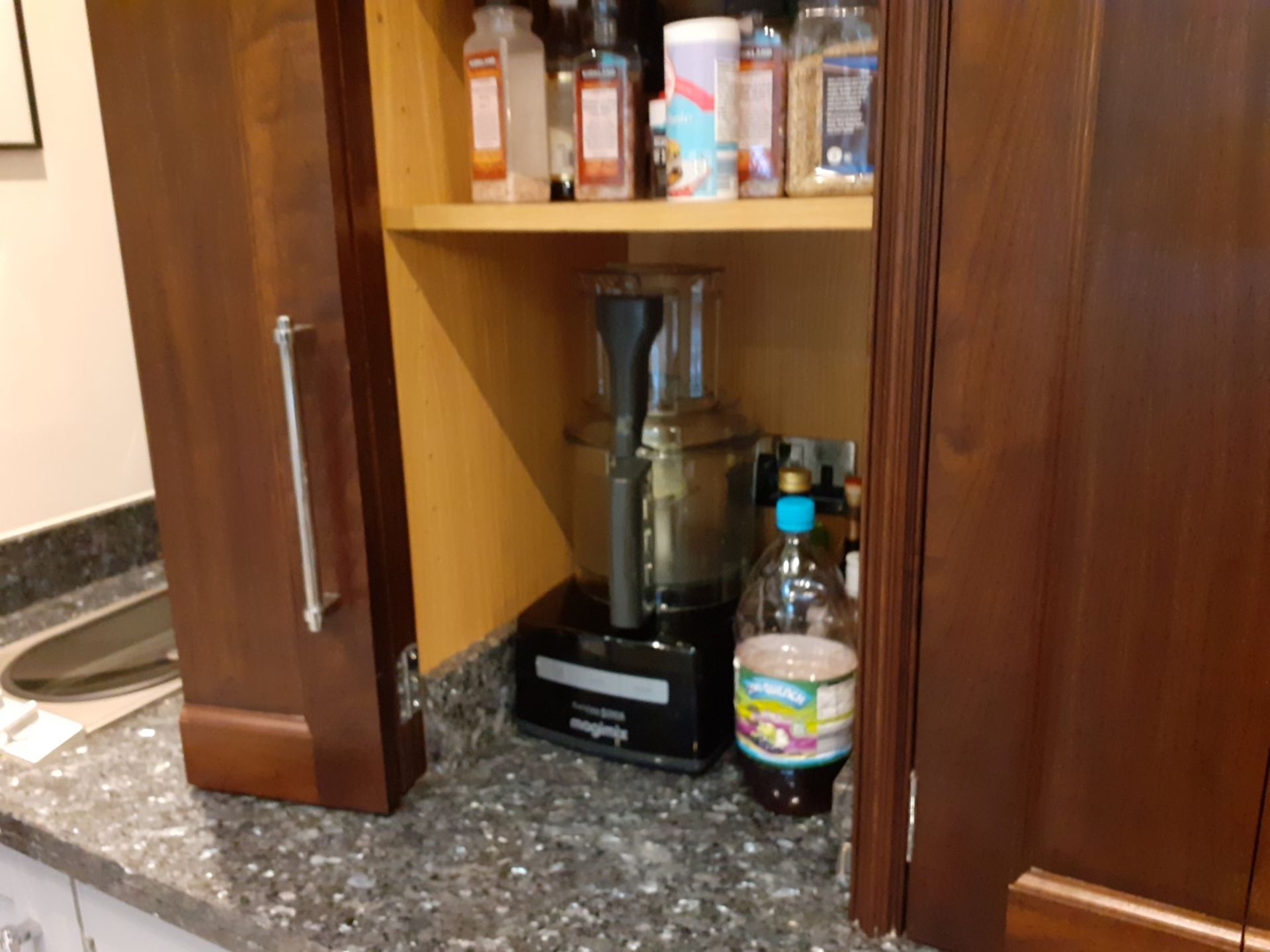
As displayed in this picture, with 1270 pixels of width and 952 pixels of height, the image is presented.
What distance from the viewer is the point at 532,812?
977mm

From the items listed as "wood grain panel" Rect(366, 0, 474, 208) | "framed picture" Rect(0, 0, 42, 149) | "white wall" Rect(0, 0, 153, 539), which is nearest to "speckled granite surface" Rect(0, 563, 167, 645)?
"white wall" Rect(0, 0, 153, 539)

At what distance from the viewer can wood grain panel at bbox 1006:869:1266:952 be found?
646 millimetres

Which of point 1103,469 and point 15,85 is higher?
point 15,85

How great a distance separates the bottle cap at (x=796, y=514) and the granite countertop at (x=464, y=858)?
0.91 ft

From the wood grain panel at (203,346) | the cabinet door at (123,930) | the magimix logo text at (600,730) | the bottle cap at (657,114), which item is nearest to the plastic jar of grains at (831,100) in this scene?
the bottle cap at (657,114)

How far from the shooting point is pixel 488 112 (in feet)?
2.96

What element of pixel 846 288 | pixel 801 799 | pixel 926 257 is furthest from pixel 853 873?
pixel 846 288

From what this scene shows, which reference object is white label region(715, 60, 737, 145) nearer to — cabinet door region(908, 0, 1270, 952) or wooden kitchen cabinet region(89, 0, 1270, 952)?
wooden kitchen cabinet region(89, 0, 1270, 952)

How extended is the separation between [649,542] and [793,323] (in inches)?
12.4

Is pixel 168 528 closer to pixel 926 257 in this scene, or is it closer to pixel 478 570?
pixel 478 570

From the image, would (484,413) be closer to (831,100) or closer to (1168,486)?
(831,100)

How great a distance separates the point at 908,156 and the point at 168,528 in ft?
2.46

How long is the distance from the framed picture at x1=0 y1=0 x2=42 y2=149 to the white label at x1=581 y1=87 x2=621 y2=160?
93 cm

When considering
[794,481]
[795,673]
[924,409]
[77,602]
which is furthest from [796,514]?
[77,602]
